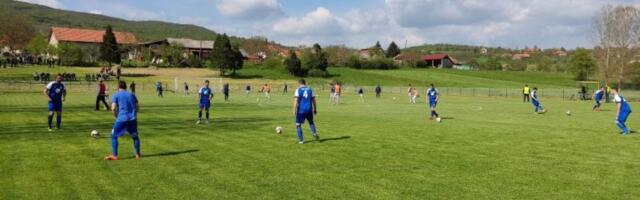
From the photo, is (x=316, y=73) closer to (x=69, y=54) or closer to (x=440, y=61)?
(x=69, y=54)

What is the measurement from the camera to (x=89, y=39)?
13788 cm

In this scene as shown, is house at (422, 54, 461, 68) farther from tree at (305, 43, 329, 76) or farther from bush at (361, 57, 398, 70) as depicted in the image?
tree at (305, 43, 329, 76)

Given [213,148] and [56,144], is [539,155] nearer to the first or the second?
[213,148]

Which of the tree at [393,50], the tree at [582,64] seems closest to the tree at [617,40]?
the tree at [582,64]

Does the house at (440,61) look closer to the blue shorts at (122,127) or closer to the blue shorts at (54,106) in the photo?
the blue shorts at (54,106)

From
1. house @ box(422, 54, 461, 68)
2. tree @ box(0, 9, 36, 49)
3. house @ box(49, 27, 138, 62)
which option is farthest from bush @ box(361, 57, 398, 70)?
tree @ box(0, 9, 36, 49)

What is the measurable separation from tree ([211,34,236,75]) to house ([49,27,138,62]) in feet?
93.4

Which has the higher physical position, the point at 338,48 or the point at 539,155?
the point at 338,48

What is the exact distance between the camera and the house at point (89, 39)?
120 m

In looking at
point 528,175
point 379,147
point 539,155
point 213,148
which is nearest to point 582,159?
point 539,155

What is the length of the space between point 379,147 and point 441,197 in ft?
19.3

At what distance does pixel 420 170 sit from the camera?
35.9 feet

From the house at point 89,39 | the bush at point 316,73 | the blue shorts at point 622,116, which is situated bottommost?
the blue shorts at point 622,116

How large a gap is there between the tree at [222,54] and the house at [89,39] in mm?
28482
